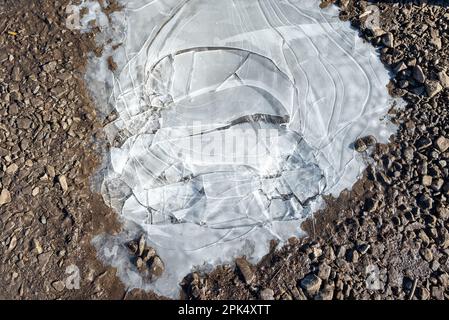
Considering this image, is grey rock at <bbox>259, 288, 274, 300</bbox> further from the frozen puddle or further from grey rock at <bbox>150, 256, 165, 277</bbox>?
grey rock at <bbox>150, 256, 165, 277</bbox>

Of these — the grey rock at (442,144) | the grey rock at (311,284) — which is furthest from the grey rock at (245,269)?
the grey rock at (442,144)

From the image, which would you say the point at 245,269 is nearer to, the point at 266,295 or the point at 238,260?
the point at 238,260

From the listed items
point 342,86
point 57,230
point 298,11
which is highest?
point 298,11

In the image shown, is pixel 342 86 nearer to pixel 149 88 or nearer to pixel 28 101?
pixel 149 88

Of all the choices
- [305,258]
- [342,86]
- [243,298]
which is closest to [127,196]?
[243,298]

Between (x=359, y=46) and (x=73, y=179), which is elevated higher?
(x=359, y=46)

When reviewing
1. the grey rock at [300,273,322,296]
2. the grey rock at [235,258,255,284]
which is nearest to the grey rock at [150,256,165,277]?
the grey rock at [235,258,255,284]

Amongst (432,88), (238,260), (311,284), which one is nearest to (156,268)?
(238,260)

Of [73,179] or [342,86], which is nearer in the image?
[73,179]
